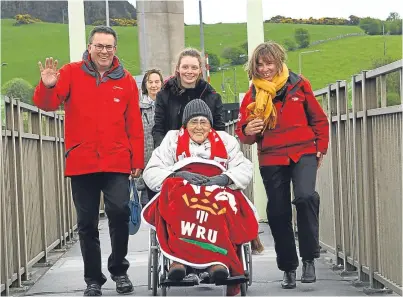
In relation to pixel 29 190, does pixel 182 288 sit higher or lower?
lower

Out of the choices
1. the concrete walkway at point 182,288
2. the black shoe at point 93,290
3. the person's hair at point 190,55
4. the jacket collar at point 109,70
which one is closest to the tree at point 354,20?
the concrete walkway at point 182,288

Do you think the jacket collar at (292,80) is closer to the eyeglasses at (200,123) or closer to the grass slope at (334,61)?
the eyeglasses at (200,123)

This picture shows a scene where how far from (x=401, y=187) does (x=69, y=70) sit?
9.11ft

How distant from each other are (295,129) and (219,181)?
0.88 m

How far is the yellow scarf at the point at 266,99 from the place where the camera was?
25.0ft

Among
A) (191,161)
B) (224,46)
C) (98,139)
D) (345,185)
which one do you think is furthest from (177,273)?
(224,46)

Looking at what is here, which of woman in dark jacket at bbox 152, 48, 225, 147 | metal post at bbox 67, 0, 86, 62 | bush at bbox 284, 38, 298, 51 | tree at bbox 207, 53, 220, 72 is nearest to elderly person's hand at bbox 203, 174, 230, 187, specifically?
woman in dark jacket at bbox 152, 48, 225, 147

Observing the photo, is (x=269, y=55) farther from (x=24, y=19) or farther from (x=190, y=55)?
(x=24, y=19)

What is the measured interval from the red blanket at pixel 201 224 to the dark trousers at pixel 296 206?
25.8 inches

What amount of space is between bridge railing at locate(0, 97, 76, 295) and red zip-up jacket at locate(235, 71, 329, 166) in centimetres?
216

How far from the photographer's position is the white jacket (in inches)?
289

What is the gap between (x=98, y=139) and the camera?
24.7ft

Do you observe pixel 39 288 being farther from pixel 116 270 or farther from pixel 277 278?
pixel 277 278

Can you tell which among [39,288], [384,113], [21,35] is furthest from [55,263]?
[21,35]
